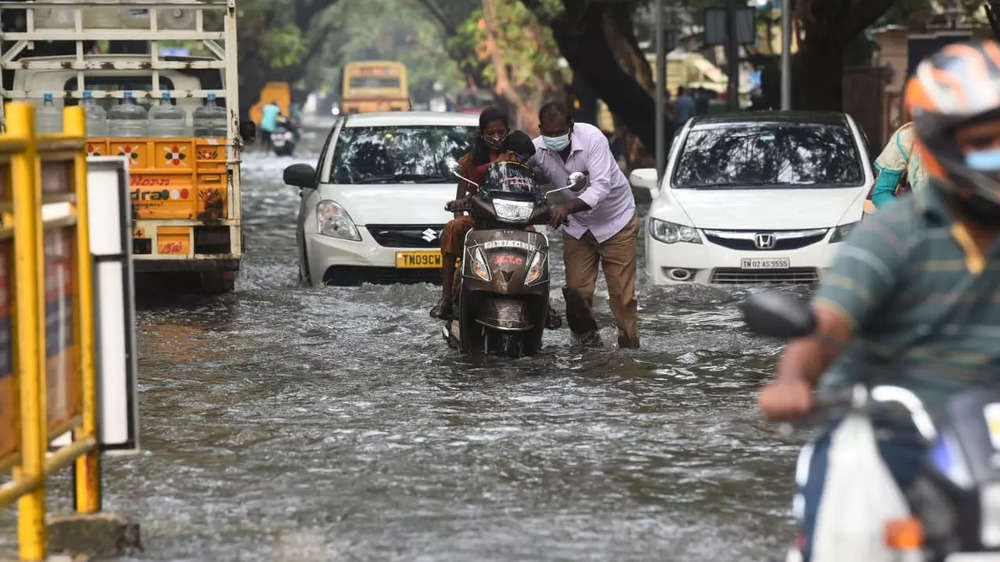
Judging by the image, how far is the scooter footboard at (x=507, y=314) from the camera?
991 centimetres

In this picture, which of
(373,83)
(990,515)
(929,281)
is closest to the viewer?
(990,515)

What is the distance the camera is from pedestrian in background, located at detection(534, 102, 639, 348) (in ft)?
32.7

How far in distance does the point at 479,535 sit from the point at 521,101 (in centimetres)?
4962

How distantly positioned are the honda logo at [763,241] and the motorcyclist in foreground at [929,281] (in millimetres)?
9152

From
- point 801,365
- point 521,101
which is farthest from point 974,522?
point 521,101

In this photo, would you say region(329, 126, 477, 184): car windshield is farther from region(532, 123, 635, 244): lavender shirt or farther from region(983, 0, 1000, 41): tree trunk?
region(983, 0, 1000, 41): tree trunk

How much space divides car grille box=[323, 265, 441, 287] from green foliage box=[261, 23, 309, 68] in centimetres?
5820

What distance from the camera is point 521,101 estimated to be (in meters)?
55.2

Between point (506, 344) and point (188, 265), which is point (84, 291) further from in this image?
point (188, 265)

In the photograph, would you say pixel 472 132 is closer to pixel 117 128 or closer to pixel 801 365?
pixel 117 128

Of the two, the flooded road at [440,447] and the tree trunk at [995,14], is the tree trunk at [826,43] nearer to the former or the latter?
the tree trunk at [995,14]

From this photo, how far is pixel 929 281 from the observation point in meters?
3.40

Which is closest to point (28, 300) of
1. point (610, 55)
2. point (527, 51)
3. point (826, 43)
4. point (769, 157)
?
point (769, 157)

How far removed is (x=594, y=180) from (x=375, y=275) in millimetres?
4002
